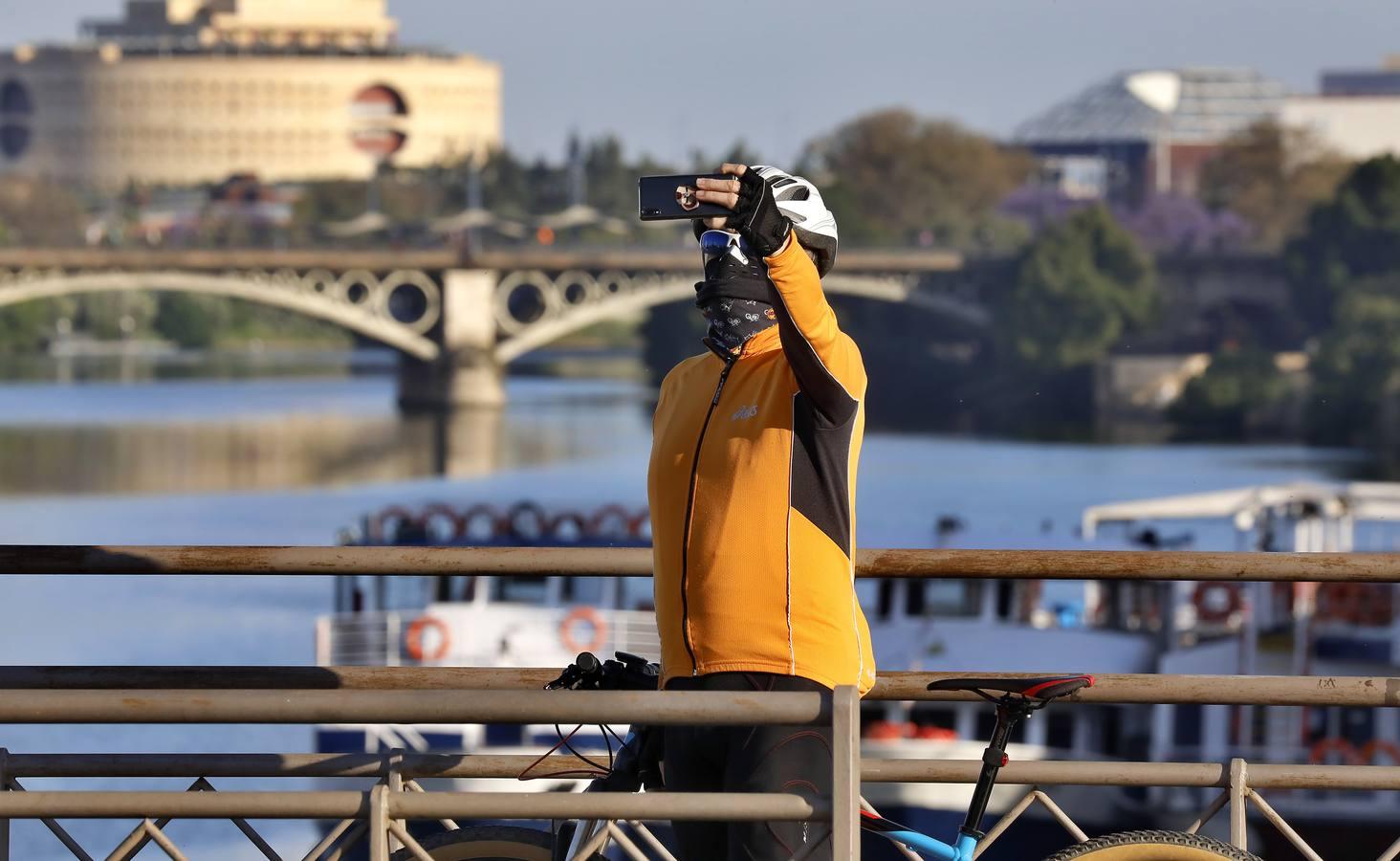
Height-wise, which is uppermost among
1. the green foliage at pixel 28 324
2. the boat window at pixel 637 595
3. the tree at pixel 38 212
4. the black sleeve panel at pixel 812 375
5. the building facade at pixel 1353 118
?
the building facade at pixel 1353 118

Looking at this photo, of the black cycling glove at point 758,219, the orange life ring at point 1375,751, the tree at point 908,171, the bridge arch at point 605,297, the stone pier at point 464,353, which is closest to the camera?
the black cycling glove at point 758,219

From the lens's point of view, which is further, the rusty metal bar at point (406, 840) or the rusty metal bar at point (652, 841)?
the rusty metal bar at point (652, 841)

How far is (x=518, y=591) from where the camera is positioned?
21.2 m

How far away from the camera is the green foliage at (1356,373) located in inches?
2243

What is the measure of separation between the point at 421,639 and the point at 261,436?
A: 119ft

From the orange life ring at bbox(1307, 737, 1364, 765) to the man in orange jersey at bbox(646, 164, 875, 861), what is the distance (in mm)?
15427

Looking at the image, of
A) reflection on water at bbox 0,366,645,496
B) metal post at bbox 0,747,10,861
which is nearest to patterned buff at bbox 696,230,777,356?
metal post at bbox 0,747,10,861

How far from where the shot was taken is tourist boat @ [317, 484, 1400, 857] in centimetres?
1889

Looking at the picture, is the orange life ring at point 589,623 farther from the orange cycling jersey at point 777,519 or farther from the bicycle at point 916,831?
the orange cycling jersey at point 777,519

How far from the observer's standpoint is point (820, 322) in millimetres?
3430

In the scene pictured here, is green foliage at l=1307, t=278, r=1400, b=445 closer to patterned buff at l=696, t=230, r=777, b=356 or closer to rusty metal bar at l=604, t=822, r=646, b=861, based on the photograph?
rusty metal bar at l=604, t=822, r=646, b=861

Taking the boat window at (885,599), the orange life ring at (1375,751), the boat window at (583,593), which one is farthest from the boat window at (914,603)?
the orange life ring at (1375,751)

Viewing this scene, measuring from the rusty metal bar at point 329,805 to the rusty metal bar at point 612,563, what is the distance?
29.6 inches

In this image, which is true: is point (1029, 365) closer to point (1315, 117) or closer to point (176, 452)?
point (176, 452)
